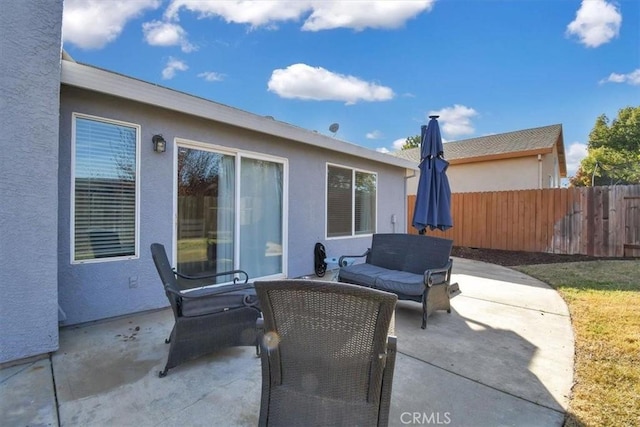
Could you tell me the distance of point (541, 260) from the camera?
29.3 ft

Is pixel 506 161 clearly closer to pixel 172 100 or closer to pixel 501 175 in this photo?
pixel 501 175

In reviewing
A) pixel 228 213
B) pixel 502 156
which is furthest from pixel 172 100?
pixel 502 156

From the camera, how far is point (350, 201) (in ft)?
24.5

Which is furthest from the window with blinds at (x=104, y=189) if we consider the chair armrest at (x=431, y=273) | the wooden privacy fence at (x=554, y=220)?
the wooden privacy fence at (x=554, y=220)

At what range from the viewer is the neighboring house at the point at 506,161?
12.2 meters

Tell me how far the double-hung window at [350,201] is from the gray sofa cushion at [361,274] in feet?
6.82

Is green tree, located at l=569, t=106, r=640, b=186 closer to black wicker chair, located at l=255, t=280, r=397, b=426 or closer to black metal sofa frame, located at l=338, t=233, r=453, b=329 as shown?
black metal sofa frame, located at l=338, t=233, r=453, b=329

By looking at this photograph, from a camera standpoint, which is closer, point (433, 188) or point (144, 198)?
point (144, 198)

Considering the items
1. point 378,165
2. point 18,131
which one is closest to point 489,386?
point 18,131

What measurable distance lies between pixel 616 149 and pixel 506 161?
67.8ft

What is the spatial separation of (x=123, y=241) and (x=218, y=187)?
152 cm

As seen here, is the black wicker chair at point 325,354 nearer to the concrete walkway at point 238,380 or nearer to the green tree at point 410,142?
the concrete walkway at point 238,380

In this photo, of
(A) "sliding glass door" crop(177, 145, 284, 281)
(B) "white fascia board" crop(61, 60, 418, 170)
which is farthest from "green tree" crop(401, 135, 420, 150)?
(A) "sliding glass door" crop(177, 145, 284, 281)

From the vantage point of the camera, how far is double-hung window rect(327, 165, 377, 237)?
23.2 feet
